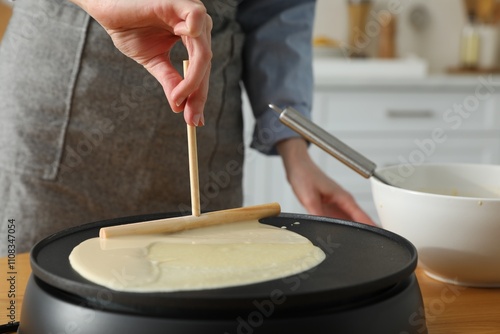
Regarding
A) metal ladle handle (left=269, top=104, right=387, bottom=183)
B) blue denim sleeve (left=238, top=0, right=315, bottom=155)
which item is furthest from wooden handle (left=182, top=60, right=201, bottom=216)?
blue denim sleeve (left=238, top=0, right=315, bottom=155)

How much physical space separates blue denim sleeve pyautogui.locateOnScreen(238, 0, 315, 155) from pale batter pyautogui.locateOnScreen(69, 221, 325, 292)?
1.70 ft

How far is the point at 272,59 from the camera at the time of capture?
1271 mm

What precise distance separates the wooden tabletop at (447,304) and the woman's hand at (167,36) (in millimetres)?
263

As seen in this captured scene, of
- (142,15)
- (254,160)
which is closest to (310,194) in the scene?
(142,15)

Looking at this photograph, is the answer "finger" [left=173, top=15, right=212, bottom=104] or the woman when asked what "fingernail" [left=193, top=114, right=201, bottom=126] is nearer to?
"finger" [left=173, top=15, right=212, bottom=104]

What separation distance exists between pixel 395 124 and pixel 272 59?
1322mm

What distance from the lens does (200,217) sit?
29.9 inches

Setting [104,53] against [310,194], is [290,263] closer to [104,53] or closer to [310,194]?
[310,194]

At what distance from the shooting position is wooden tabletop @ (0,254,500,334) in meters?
0.70

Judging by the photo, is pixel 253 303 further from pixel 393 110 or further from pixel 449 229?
pixel 393 110

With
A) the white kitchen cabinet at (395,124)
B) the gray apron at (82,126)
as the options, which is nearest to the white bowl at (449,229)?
the gray apron at (82,126)

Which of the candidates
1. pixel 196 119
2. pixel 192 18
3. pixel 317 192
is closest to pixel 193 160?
pixel 196 119

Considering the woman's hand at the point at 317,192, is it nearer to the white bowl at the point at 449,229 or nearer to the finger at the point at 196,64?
the white bowl at the point at 449,229

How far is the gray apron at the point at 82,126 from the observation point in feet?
3.69
